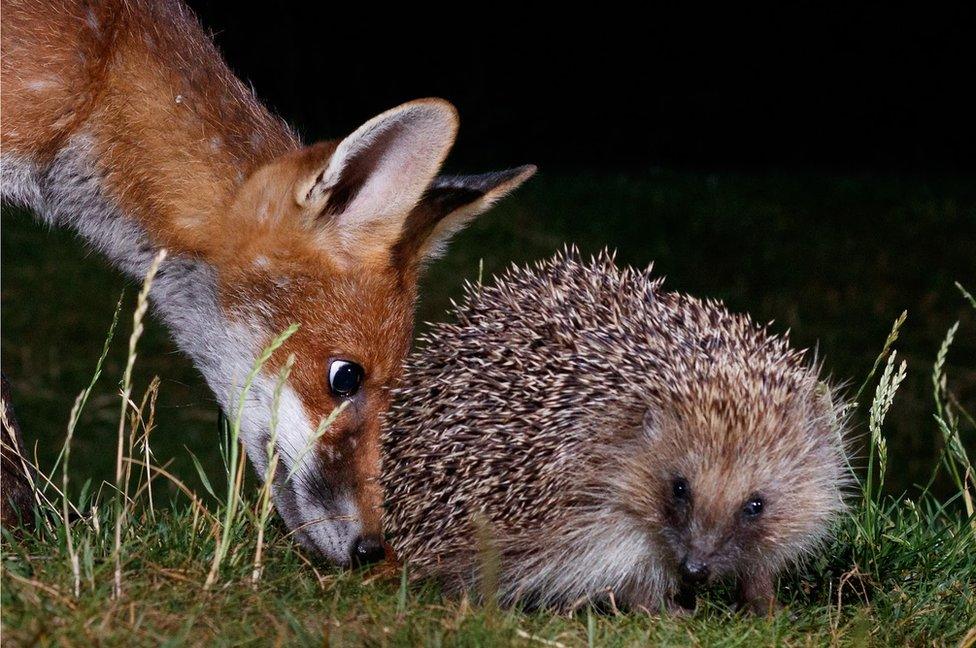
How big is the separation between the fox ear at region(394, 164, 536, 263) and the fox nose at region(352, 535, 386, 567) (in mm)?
1326

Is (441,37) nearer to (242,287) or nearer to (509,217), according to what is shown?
(509,217)

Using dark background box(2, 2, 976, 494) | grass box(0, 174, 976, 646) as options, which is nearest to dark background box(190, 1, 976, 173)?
dark background box(2, 2, 976, 494)

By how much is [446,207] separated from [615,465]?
1.62m

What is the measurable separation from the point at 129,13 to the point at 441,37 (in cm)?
1636

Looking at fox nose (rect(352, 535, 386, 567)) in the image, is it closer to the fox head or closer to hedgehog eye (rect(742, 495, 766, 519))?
the fox head

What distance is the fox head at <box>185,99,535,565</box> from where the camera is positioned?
4.75 meters

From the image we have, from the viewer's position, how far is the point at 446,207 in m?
5.50

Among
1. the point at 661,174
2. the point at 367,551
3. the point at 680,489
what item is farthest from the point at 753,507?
the point at 661,174

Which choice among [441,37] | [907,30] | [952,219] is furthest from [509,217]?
[907,30]

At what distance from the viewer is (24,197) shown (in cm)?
510

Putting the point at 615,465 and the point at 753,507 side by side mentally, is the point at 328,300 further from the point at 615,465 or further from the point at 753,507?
the point at 753,507

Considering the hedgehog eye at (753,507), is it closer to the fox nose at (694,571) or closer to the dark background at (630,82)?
the fox nose at (694,571)

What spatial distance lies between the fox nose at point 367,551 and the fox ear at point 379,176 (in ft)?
4.15

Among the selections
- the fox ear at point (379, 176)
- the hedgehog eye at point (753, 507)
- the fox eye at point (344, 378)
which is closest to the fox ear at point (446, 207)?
the fox ear at point (379, 176)
